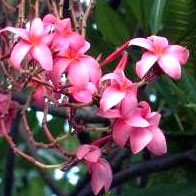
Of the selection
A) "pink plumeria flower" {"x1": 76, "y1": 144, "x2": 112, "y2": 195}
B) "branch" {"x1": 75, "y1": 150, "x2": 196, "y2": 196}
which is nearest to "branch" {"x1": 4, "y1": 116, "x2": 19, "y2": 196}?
"branch" {"x1": 75, "y1": 150, "x2": 196, "y2": 196}

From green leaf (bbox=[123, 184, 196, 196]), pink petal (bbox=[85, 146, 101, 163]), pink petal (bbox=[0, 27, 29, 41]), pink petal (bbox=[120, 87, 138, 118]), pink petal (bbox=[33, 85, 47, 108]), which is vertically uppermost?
pink petal (bbox=[0, 27, 29, 41])

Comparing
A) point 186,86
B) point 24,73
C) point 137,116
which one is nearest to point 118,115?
point 137,116

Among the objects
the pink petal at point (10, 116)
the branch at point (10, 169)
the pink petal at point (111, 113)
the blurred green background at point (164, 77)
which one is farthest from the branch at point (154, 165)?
the pink petal at point (111, 113)

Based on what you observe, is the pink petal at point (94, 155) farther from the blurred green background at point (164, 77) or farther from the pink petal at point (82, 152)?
the blurred green background at point (164, 77)

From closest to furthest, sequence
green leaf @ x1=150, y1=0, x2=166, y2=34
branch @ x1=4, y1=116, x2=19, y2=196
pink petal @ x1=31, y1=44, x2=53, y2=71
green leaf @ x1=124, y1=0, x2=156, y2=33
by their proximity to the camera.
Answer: pink petal @ x1=31, y1=44, x2=53, y2=71 → green leaf @ x1=150, y1=0, x2=166, y2=34 → green leaf @ x1=124, y1=0, x2=156, y2=33 → branch @ x1=4, y1=116, x2=19, y2=196

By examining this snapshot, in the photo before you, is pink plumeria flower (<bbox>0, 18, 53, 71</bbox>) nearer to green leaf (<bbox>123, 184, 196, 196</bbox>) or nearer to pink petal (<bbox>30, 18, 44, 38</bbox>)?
pink petal (<bbox>30, 18, 44, 38</bbox>)

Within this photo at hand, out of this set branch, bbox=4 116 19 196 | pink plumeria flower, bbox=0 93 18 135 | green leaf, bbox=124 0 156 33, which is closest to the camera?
pink plumeria flower, bbox=0 93 18 135

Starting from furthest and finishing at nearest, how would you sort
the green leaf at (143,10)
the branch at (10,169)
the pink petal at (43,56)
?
the branch at (10,169), the green leaf at (143,10), the pink petal at (43,56)

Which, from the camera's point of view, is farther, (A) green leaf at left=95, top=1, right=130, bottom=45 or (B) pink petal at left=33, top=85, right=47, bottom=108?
(A) green leaf at left=95, top=1, right=130, bottom=45

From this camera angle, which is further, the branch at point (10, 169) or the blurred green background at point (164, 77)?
the branch at point (10, 169)

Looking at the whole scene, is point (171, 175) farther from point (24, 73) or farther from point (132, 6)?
point (24, 73)

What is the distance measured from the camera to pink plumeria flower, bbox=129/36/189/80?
3.10 ft

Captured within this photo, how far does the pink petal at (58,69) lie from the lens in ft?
3.01

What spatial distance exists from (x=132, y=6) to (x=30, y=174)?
77 cm
